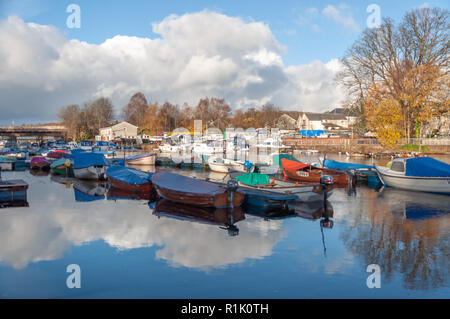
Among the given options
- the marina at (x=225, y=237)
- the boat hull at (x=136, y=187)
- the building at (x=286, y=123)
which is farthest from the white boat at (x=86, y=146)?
the building at (x=286, y=123)

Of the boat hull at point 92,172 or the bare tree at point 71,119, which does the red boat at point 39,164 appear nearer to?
the boat hull at point 92,172

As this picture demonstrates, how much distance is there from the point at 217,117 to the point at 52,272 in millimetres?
120398

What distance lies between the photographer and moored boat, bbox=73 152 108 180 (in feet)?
110

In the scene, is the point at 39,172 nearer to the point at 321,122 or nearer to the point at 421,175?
the point at 421,175

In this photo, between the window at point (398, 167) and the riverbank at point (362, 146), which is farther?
the riverbank at point (362, 146)

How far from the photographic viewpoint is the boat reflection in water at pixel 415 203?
19.9 metres

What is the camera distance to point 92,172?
34.0 metres

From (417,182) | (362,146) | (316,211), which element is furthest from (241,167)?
(362,146)

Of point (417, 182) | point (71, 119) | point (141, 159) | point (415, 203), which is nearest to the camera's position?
point (415, 203)

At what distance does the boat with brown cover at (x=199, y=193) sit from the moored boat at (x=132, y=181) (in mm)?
3677

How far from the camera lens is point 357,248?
547 inches

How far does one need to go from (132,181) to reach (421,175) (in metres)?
19.8

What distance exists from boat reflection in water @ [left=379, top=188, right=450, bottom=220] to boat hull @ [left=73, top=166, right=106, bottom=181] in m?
23.2
